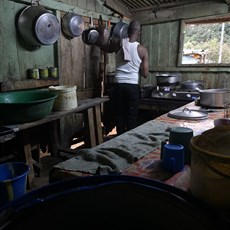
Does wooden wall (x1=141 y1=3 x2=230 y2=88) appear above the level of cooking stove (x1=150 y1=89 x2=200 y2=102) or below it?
above

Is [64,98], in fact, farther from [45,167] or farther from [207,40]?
[207,40]

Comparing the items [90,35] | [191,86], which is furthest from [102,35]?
[191,86]

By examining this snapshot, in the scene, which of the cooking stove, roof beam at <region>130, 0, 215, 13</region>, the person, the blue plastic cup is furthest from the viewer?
roof beam at <region>130, 0, 215, 13</region>

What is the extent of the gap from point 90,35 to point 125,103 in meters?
1.46

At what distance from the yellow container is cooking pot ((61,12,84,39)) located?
3.68 meters

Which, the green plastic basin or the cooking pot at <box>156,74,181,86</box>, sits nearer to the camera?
the green plastic basin

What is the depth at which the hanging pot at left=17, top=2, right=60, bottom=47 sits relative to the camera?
3.40 meters

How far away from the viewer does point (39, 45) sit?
12.4 feet

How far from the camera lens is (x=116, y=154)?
1.69 meters

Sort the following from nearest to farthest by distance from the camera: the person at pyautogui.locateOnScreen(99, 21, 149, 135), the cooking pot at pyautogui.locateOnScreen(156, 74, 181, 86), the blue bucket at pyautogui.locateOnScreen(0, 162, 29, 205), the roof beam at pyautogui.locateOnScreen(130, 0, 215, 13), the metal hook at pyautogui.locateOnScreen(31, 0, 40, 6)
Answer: the blue bucket at pyautogui.locateOnScreen(0, 162, 29, 205)
the metal hook at pyautogui.locateOnScreen(31, 0, 40, 6)
the person at pyautogui.locateOnScreen(99, 21, 149, 135)
the cooking pot at pyautogui.locateOnScreen(156, 74, 181, 86)
the roof beam at pyautogui.locateOnScreen(130, 0, 215, 13)

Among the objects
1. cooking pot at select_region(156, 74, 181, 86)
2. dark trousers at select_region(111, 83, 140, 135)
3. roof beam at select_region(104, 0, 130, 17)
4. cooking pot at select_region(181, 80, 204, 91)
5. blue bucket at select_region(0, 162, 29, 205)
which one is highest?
roof beam at select_region(104, 0, 130, 17)

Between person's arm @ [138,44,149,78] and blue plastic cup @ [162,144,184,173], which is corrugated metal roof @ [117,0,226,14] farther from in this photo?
blue plastic cup @ [162,144,184,173]

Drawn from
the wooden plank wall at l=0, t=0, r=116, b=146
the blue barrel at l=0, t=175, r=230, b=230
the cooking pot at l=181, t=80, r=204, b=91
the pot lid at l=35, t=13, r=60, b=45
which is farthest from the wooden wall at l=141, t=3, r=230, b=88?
the blue barrel at l=0, t=175, r=230, b=230

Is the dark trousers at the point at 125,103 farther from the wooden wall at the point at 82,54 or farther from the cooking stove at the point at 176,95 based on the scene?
the wooden wall at the point at 82,54
